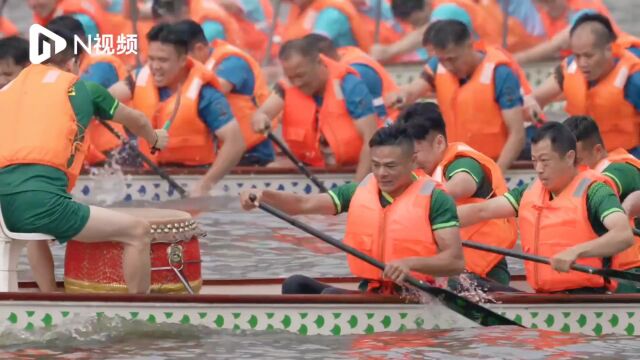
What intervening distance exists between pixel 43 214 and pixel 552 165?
7.55 feet

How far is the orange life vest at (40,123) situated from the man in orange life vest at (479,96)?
14.5 ft

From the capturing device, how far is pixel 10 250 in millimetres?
9422

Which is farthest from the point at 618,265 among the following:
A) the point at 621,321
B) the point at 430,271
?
the point at 430,271

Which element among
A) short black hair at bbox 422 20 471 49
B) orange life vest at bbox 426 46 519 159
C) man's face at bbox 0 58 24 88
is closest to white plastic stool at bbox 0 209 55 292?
man's face at bbox 0 58 24 88

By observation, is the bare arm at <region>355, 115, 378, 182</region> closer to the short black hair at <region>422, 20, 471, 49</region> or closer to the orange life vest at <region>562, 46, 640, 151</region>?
the short black hair at <region>422, 20, 471, 49</region>

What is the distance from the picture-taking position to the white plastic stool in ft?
30.7

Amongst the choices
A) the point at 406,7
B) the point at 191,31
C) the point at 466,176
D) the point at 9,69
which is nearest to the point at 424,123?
the point at 466,176

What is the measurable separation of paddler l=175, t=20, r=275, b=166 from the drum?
16.0 feet

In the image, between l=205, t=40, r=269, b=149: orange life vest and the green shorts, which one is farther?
l=205, t=40, r=269, b=149: orange life vest

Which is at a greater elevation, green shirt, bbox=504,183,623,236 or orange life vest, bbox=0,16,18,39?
orange life vest, bbox=0,16,18,39

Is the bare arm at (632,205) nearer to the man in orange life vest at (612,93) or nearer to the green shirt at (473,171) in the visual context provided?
the green shirt at (473,171)

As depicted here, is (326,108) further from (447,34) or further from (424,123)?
(424,123)

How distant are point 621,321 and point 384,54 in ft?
33.7

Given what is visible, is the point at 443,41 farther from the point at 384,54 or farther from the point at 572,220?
the point at 384,54
